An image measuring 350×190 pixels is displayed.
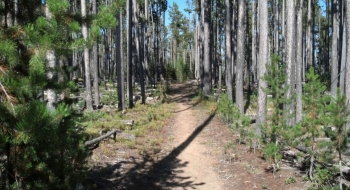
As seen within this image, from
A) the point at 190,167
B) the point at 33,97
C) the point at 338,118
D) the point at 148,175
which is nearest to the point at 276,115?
the point at 338,118

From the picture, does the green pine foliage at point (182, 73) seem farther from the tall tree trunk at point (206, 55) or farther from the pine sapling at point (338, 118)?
the pine sapling at point (338, 118)

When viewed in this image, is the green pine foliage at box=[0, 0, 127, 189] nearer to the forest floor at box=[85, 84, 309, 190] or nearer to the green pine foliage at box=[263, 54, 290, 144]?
the forest floor at box=[85, 84, 309, 190]

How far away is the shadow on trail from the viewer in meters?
7.05

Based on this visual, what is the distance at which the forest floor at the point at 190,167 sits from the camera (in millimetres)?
7230

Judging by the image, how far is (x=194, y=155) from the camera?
965cm

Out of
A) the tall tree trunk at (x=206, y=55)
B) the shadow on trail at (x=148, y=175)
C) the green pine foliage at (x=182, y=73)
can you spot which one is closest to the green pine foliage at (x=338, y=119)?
the shadow on trail at (x=148, y=175)

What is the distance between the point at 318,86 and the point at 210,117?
29.8 ft

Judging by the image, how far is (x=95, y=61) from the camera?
17109 millimetres

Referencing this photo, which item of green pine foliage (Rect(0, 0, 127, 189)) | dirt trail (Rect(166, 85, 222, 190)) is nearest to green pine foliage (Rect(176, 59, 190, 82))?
dirt trail (Rect(166, 85, 222, 190))

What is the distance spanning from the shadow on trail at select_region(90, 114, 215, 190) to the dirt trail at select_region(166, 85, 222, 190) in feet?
0.28

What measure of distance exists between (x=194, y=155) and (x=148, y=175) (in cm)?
226

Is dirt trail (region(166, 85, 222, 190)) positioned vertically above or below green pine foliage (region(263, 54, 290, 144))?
below

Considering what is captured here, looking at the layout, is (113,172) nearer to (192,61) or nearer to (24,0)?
(24,0)

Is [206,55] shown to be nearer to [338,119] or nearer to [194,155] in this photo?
[194,155]
